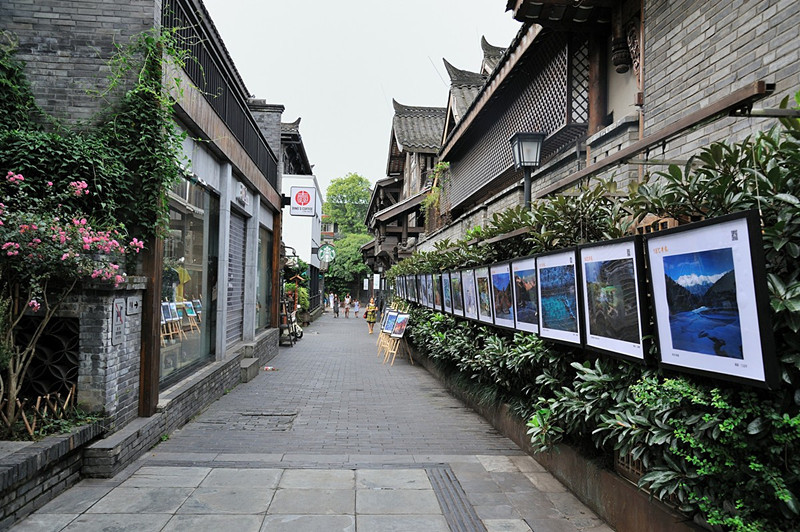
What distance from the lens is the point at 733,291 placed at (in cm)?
263

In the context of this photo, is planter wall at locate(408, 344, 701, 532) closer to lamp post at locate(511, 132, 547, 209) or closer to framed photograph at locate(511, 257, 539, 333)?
framed photograph at locate(511, 257, 539, 333)

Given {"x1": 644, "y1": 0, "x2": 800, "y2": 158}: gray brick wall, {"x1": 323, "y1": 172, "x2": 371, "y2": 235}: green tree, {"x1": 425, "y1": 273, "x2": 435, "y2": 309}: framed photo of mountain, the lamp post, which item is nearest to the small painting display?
{"x1": 425, "y1": 273, "x2": 435, "y2": 309}: framed photo of mountain

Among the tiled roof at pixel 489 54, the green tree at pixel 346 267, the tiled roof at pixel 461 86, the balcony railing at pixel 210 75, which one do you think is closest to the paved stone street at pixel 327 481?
the balcony railing at pixel 210 75

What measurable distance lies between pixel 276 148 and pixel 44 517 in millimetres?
12297

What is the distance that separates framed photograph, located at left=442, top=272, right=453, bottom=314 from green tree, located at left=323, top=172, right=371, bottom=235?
5461 cm

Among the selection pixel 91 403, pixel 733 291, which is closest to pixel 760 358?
pixel 733 291

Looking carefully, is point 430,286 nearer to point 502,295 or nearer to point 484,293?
point 484,293

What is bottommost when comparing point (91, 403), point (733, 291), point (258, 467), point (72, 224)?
point (258, 467)

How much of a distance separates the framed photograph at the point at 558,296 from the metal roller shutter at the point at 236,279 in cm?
672

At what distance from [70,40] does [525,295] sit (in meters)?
5.28

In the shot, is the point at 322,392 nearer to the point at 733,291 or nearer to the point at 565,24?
the point at 565,24

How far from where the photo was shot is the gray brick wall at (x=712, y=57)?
14.3 ft

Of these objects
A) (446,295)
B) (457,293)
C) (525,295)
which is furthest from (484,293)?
(446,295)

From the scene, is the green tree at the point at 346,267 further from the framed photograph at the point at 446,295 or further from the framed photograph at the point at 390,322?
the framed photograph at the point at 446,295
